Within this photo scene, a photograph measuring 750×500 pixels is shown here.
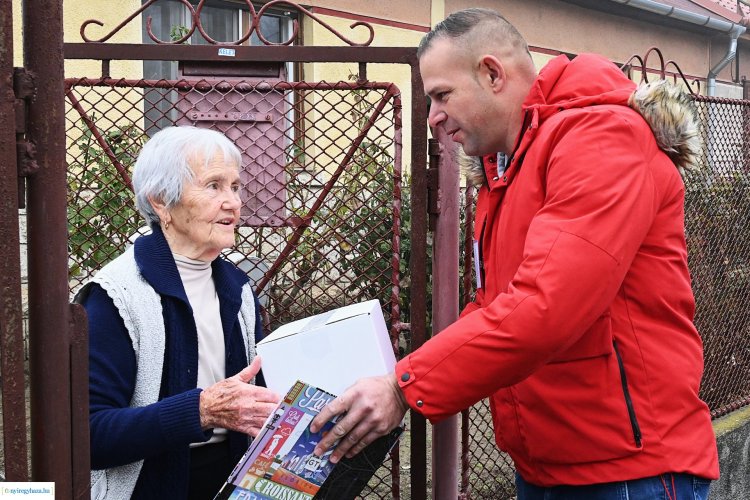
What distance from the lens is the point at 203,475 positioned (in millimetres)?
2244

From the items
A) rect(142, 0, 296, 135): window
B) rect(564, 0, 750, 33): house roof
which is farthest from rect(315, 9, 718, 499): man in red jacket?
rect(564, 0, 750, 33): house roof

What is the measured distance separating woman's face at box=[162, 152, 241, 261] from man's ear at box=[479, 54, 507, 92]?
77 cm

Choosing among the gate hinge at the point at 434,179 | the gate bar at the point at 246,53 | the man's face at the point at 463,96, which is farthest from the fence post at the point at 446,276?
the man's face at the point at 463,96

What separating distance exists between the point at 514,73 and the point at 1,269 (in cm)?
131

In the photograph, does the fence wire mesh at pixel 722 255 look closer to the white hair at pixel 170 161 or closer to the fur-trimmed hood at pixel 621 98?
the fur-trimmed hood at pixel 621 98

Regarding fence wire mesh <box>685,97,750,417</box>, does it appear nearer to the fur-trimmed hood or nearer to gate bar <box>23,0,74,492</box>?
the fur-trimmed hood

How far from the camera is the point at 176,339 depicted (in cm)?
211

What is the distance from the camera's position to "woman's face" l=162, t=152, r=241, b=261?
2244mm

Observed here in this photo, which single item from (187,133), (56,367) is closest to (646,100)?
(187,133)

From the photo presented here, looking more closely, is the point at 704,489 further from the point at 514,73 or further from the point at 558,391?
the point at 514,73

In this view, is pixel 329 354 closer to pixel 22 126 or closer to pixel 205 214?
pixel 205 214

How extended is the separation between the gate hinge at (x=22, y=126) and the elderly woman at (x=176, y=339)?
0.74 metres

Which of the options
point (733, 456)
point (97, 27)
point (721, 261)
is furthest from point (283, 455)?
point (97, 27)

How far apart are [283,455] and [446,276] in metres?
0.99
